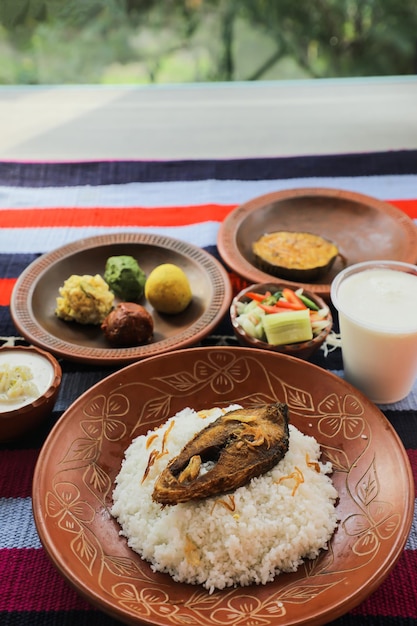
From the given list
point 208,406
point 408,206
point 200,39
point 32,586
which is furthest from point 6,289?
point 200,39

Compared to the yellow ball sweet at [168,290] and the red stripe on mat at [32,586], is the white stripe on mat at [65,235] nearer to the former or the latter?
the yellow ball sweet at [168,290]

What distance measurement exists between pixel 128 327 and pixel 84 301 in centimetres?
20

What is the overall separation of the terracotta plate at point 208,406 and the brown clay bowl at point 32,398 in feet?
0.42

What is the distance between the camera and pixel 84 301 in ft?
7.15

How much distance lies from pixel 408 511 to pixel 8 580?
0.86 metres

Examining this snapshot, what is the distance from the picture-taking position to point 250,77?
6.23 metres

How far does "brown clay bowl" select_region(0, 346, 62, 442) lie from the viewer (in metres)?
1.74

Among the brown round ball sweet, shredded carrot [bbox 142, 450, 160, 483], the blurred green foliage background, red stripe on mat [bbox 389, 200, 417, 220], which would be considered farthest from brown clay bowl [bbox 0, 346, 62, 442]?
the blurred green foliage background

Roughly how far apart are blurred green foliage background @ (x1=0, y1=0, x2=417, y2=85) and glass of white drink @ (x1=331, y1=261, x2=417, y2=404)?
179 inches

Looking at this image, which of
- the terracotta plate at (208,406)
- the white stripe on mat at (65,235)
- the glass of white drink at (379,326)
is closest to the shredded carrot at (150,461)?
Result: the terracotta plate at (208,406)

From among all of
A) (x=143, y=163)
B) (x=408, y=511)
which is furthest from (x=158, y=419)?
(x=143, y=163)

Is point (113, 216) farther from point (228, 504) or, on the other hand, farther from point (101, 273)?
point (228, 504)

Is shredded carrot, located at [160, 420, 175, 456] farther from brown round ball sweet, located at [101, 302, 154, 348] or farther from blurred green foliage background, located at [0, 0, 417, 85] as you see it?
blurred green foliage background, located at [0, 0, 417, 85]

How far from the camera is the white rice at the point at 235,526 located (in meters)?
1.39
